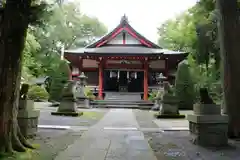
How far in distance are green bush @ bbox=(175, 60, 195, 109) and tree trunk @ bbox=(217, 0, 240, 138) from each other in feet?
36.0

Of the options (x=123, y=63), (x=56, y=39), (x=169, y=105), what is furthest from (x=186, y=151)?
(x=56, y=39)

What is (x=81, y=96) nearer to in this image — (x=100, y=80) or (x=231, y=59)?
(x=100, y=80)

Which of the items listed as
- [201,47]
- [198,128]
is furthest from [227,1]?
[201,47]

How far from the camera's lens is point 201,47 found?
1445cm

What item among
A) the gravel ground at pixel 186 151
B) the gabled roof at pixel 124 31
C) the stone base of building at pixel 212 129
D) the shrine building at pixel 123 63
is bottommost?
the gravel ground at pixel 186 151

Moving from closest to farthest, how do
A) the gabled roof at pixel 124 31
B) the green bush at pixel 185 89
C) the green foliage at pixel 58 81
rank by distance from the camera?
1. the green bush at pixel 185 89
2. the green foliage at pixel 58 81
3. the gabled roof at pixel 124 31

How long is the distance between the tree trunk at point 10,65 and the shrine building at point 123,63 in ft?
59.5

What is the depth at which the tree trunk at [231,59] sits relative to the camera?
661cm

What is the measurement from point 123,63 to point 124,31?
3104mm

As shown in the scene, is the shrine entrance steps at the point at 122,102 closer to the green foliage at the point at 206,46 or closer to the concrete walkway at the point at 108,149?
the green foliage at the point at 206,46

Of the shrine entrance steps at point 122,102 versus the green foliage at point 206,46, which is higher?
the green foliage at point 206,46

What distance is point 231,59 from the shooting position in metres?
6.77

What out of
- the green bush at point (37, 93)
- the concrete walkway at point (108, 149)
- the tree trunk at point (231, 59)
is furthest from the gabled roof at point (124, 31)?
the concrete walkway at point (108, 149)

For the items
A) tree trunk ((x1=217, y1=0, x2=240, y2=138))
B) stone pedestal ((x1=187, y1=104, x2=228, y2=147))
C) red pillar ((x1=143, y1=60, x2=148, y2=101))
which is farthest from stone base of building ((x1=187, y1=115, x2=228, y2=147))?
red pillar ((x1=143, y1=60, x2=148, y2=101))
